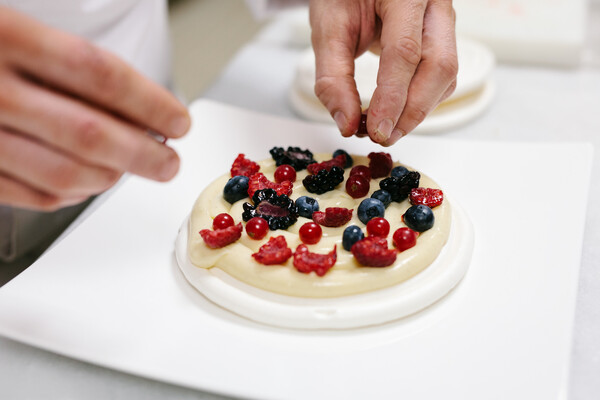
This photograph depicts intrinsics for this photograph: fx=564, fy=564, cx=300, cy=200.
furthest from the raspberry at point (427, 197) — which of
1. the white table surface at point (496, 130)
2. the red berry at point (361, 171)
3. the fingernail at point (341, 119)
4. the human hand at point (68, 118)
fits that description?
the human hand at point (68, 118)

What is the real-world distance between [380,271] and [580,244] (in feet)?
1.52

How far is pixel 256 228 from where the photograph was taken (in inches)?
44.9

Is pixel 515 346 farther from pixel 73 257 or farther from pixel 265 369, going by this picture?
pixel 73 257

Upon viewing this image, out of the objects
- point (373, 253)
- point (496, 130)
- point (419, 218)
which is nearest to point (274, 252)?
point (373, 253)

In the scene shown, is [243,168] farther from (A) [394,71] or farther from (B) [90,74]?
(B) [90,74]

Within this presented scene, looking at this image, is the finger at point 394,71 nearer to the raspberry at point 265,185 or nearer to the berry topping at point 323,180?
the berry topping at point 323,180

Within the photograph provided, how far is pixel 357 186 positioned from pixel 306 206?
13 centimetres

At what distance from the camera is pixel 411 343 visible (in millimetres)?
998

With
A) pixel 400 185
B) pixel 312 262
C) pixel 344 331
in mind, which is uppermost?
pixel 400 185

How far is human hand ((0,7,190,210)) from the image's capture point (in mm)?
769

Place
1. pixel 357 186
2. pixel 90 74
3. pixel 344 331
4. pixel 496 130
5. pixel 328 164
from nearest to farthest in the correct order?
1. pixel 90 74
2. pixel 344 331
3. pixel 357 186
4. pixel 328 164
5. pixel 496 130

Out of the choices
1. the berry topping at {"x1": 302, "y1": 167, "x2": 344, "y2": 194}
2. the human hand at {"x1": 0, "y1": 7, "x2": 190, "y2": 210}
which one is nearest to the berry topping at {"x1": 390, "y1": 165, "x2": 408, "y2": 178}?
the berry topping at {"x1": 302, "y1": 167, "x2": 344, "y2": 194}

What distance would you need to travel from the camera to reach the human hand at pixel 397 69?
1271 mm

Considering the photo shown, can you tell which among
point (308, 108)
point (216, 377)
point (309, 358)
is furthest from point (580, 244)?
point (308, 108)
